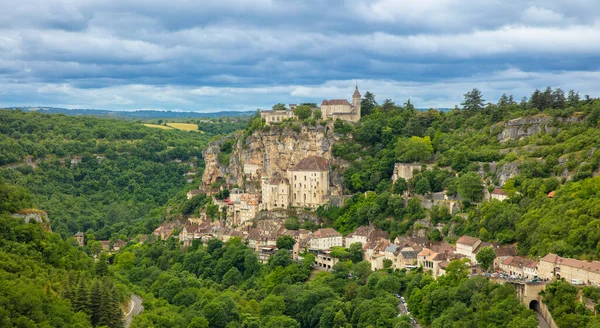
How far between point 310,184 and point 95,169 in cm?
6515

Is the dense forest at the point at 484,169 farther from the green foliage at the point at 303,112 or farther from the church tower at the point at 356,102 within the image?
the green foliage at the point at 303,112

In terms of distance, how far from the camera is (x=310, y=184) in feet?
305

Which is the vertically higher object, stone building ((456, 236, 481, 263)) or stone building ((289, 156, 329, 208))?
stone building ((289, 156, 329, 208))

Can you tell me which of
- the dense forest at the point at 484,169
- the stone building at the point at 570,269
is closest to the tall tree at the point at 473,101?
the dense forest at the point at 484,169

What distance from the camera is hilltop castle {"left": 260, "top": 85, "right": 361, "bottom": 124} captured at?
338 feet

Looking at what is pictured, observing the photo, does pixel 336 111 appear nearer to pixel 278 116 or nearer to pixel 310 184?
pixel 278 116

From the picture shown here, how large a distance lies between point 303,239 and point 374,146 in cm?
2014

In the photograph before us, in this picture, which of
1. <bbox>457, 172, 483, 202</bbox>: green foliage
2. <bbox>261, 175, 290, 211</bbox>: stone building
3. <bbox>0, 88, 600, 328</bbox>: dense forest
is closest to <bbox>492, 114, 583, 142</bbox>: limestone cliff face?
<bbox>0, 88, 600, 328</bbox>: dense forest

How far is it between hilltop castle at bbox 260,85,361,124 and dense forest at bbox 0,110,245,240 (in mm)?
23407

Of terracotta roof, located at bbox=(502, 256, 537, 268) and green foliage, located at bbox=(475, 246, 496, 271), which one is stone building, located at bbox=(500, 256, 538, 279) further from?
green foliage, located at bbox=(475, 246, 496, 271)

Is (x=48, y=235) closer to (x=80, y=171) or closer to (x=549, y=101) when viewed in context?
(x=549, y=101)

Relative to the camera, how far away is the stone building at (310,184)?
3654 inches

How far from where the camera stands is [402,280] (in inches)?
2756

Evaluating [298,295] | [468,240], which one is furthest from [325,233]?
[468,240]
